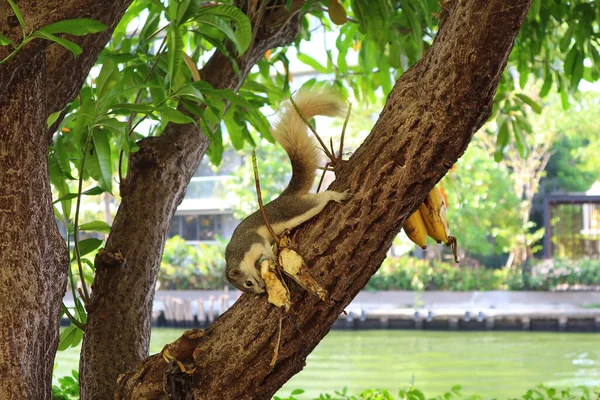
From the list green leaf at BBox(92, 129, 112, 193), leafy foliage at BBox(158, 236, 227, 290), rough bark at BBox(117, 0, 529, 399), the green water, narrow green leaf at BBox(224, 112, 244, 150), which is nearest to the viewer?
rough bark at BBox(117, 0, 529, 399)

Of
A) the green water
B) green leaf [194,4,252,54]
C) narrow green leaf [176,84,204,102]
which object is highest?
green leaf [194,4,252,54]

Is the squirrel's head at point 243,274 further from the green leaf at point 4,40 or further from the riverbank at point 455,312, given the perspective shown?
the riverbank at point 455,312

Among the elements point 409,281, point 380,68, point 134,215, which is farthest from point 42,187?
point 409,281

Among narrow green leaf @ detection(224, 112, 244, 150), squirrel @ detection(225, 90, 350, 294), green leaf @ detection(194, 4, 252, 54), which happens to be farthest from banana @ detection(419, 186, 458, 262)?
narrow green leaf @ detection(224, 112, 244, 150)

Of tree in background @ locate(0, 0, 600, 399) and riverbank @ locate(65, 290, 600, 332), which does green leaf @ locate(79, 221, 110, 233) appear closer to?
tree in background @ locate(0, 0, 600, 399)

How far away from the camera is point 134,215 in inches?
55.5

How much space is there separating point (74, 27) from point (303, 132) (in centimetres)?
35

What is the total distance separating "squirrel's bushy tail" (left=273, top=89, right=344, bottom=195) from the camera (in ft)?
3.57

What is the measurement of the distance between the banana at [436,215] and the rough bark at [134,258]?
0.57m

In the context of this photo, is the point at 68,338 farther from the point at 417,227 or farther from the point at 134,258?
the point at 417,227

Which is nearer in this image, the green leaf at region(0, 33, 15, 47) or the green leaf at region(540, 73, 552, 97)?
the green leaf at region(0, 33, 15, 47)

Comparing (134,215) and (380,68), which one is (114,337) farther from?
(380,68)

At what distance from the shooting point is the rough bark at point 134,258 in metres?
1.34

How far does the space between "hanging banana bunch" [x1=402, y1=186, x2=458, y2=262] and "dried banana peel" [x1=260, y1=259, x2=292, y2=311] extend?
0.21m
